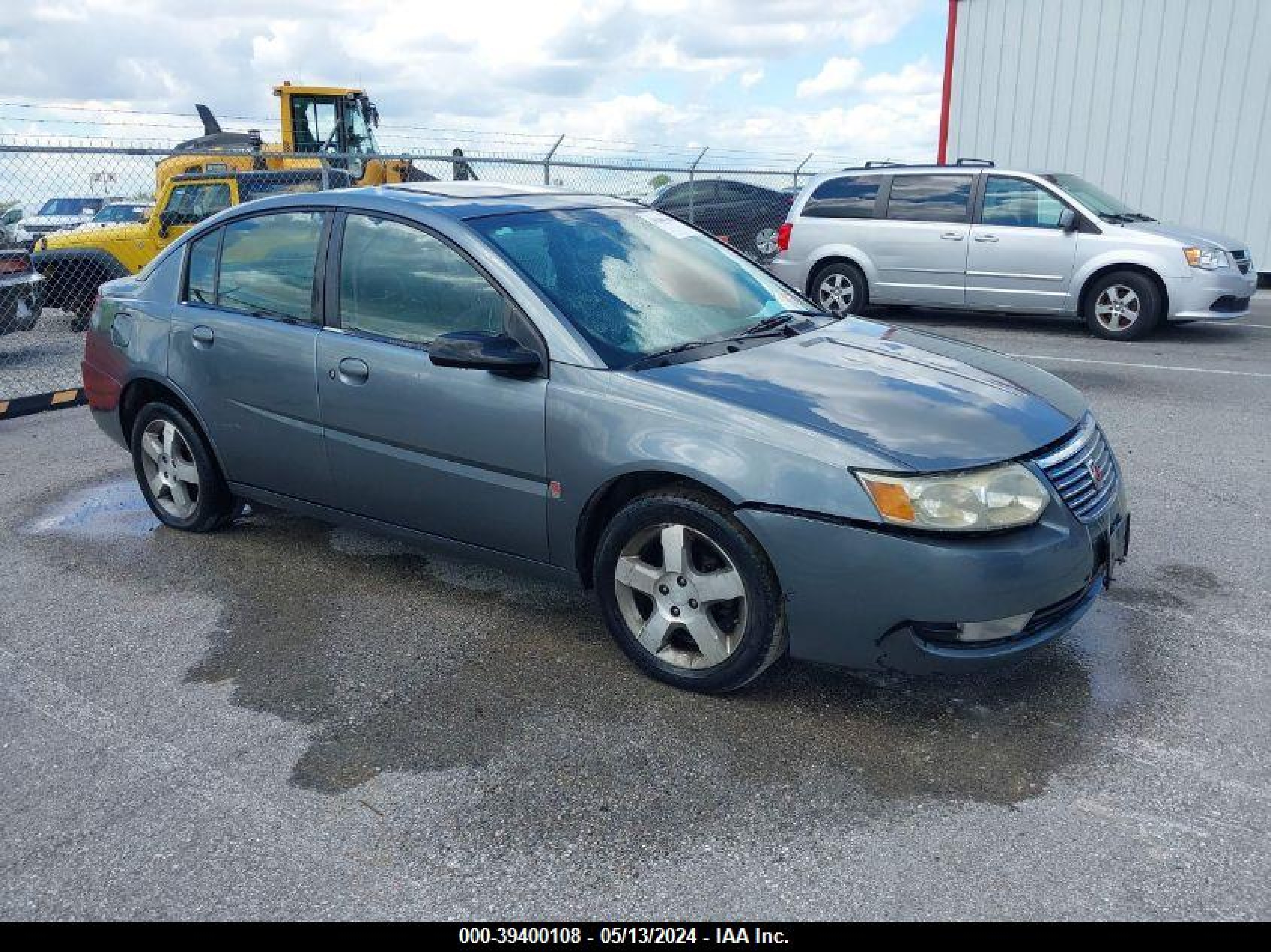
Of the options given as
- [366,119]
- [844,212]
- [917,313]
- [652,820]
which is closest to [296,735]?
[652,820]

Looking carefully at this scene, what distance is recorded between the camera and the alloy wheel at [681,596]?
3.47m

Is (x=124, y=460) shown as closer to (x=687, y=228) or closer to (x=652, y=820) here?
(x=687, y=228)

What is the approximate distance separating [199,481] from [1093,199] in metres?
9.64

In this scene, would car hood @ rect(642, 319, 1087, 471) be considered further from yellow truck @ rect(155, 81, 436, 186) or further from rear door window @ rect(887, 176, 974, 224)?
yellow truck @ rect(155, 81, 436, 186)

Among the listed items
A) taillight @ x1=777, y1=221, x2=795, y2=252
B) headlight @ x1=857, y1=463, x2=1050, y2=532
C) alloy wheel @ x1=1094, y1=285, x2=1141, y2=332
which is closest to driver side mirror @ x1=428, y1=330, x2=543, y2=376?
headlight @ x1=857, y1=463, x2=1050, y2=532

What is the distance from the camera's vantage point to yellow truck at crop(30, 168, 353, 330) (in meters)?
12.5

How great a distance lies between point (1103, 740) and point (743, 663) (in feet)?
3.55

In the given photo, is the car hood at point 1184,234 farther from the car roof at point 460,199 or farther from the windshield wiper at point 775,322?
the car roof at point 460,199

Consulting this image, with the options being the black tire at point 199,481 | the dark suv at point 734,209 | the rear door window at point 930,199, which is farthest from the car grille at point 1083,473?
the dark suv at point 734,209

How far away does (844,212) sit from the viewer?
12.4 meters

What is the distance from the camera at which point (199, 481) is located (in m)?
5.09

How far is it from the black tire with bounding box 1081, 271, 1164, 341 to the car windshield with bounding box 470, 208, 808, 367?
738 centimetres

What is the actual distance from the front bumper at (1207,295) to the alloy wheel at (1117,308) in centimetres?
32

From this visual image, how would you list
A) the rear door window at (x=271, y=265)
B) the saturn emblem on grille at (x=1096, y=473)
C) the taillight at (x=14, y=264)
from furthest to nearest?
the taillight at (x=14, y=264) → the rear door window at (x=271, y=265) → the saturn emblem on grille at (x=1096, y=473)
